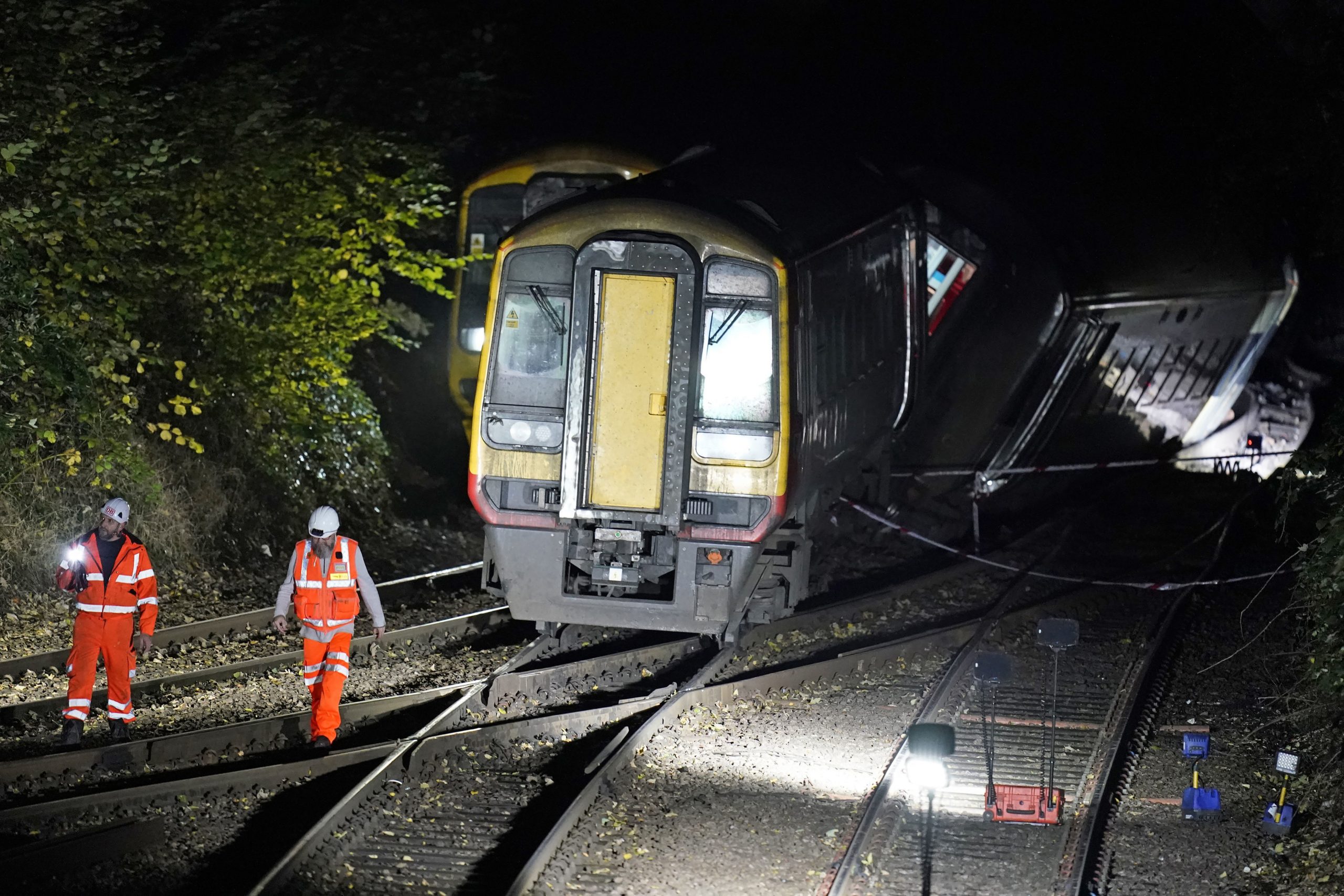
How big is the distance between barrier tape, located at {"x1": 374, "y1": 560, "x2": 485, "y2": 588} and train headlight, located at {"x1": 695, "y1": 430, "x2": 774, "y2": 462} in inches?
155

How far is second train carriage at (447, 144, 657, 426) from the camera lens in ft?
46.9

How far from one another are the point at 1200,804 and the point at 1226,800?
0.46 metres

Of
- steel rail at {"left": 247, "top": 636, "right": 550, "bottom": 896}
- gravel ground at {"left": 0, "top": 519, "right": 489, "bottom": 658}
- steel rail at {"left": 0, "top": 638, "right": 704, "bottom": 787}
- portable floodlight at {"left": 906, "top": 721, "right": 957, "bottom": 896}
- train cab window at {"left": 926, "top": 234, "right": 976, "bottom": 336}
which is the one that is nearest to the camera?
steel rail at {"left": 247, "top": 636, "right": 550, "bottom": 896}

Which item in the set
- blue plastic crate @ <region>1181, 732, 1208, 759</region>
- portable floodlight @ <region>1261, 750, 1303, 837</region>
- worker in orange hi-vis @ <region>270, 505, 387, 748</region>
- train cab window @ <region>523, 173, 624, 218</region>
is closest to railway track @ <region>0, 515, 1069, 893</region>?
worker in orange hi-vis @ <region>270, 505, 387, 748</region>

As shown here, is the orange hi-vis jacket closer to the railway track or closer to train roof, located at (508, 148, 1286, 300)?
the railway track

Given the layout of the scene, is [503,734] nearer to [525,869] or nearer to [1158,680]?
[525,869]

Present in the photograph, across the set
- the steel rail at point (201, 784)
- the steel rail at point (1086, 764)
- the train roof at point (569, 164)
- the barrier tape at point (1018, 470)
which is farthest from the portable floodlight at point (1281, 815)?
the train roof at point (569, 164)

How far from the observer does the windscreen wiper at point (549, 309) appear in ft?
31.6

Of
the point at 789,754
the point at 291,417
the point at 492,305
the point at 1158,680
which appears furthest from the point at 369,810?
the point at 291,417

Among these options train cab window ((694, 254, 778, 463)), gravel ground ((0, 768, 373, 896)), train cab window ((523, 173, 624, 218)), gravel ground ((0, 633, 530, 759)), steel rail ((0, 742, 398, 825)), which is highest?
train cab window ((523, 173, 624, 218))

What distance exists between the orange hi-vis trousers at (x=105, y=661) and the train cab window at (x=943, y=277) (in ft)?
26.6

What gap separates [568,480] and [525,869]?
3.58 meters

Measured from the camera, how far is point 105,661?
8555mm

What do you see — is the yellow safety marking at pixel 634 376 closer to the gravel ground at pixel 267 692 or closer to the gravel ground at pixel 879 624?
the gravel ground at pixel 879 624
